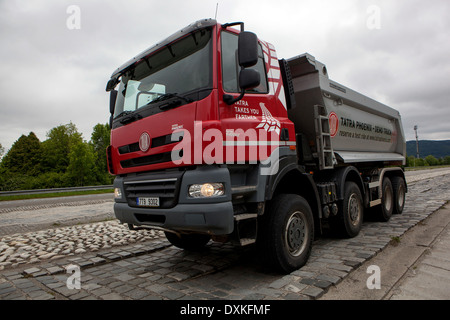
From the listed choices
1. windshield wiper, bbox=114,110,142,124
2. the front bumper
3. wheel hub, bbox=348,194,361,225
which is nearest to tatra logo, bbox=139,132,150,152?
windshield wiper, bbox=114,110,142,124

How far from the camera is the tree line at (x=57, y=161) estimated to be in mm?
33875

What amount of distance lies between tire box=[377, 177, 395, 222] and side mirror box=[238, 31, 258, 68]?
535cm

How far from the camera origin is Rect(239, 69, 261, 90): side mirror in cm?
324

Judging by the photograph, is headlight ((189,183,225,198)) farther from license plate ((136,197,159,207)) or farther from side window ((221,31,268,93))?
side window ((221,31,268,93))

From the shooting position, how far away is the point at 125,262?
4559 millimetres

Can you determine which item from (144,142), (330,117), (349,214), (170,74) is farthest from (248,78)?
(349,214)

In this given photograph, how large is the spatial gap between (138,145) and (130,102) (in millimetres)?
797

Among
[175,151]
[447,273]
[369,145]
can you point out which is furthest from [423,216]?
[175,151]

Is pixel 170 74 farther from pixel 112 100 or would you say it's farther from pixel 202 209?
pixel 202 209

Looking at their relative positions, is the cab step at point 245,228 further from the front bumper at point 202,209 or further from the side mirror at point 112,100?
the side mirror at point 112,100

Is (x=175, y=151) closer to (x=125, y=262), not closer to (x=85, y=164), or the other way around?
(x=125, y=262)

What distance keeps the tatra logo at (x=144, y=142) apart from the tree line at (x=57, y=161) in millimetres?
33384

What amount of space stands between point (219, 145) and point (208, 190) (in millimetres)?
478
